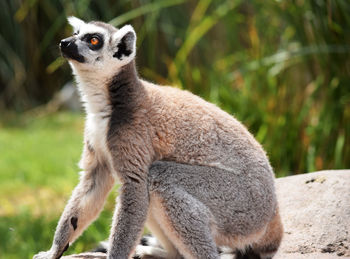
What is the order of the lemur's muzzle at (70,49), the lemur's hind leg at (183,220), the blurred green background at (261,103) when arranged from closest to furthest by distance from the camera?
the lemur's hind leg at (183,220)
the lemur's muzzle at (70,49)
the blurred green background at (261,103)

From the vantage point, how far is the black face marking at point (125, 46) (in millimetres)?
3418

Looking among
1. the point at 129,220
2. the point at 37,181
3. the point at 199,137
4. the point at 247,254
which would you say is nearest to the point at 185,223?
the point at 129,220

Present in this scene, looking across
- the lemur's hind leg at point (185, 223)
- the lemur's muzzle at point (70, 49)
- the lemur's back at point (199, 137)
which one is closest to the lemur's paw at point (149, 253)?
the lemur's hind leg at point (185, 223)

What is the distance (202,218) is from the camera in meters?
3.10

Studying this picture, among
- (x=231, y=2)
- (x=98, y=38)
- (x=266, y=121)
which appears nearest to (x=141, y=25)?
(x=231, y=2)

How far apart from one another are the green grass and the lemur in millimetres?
1576

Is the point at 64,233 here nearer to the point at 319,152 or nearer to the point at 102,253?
the point at 102,253

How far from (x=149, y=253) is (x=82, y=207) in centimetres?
54

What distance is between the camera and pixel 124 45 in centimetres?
344

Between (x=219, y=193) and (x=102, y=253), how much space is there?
0.92 m

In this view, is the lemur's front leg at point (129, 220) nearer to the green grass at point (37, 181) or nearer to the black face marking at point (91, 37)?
the black face marking at point (91, 37)

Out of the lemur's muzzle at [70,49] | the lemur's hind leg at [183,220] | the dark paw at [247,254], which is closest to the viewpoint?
the lemur's hind leg at [183,220]

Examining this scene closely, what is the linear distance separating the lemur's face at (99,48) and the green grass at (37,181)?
6.39 feet

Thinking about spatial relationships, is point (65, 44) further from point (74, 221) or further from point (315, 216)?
point (315, 216)
